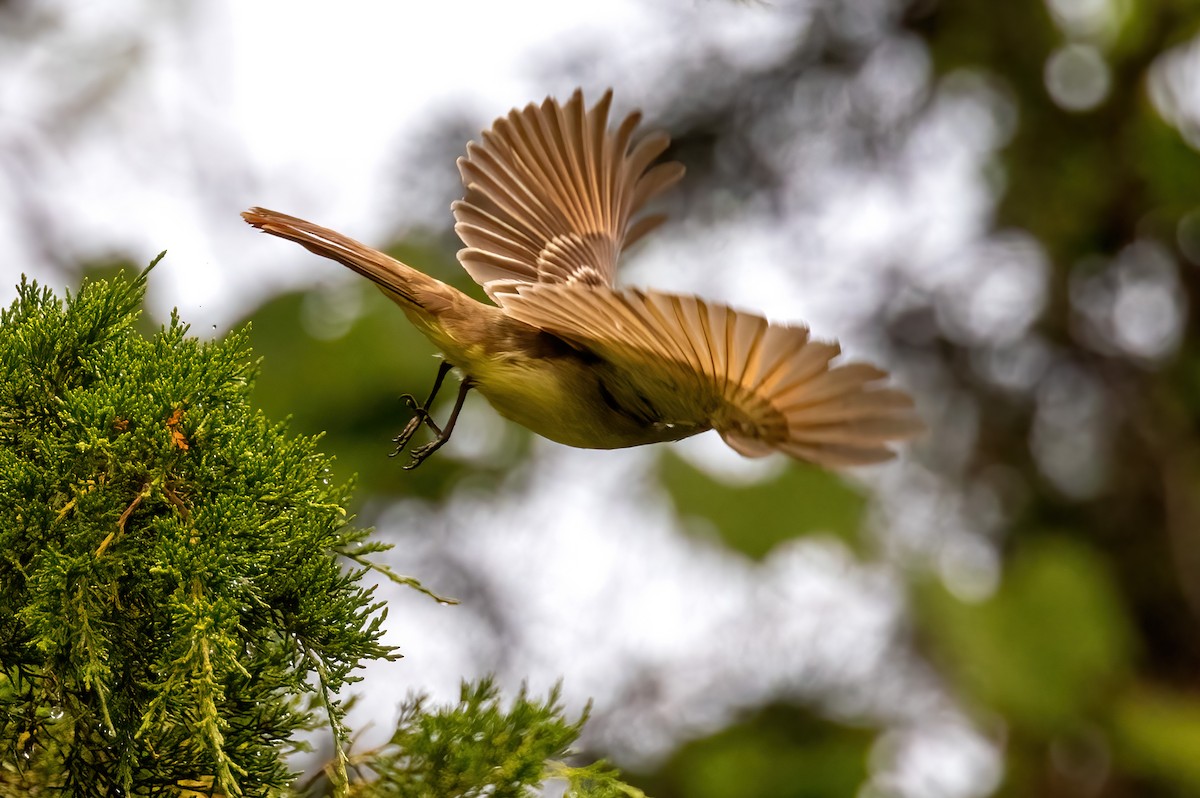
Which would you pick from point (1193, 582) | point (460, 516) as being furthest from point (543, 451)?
point (1193, 582)

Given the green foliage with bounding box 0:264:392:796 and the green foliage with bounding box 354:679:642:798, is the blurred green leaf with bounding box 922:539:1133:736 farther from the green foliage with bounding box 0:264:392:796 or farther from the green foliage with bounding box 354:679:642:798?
the green foliage with bounding box 0:264:392:796

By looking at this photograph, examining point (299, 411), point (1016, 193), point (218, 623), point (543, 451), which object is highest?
point (1016, 193)

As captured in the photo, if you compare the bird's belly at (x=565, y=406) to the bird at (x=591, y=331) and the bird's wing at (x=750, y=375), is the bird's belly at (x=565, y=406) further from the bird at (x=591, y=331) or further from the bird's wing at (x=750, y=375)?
the bird's wing at (x=750, y=375)

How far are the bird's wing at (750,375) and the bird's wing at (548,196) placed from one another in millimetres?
661

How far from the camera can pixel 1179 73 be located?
6156 mm

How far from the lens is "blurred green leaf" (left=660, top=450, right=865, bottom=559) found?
4.75 meters

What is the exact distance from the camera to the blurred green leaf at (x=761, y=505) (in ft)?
15.6

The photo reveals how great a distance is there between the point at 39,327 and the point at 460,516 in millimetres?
2822

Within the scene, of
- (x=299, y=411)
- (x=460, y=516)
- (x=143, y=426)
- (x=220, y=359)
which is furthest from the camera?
(x=460, y=516)

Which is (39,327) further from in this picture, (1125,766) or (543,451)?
(1125,766)

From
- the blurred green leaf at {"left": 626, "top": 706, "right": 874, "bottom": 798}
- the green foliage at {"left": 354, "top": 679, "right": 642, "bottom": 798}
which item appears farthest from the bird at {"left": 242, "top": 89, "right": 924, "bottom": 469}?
the blurred green leaf at {"left": 626, "top": 706, "right": 874, "bottom": 798}

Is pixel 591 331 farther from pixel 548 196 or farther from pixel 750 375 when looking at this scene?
pixel 548 196

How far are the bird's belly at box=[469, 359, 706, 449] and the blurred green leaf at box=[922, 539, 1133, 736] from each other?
3478mm

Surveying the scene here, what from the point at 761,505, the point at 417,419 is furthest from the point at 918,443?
the point at 417,419
